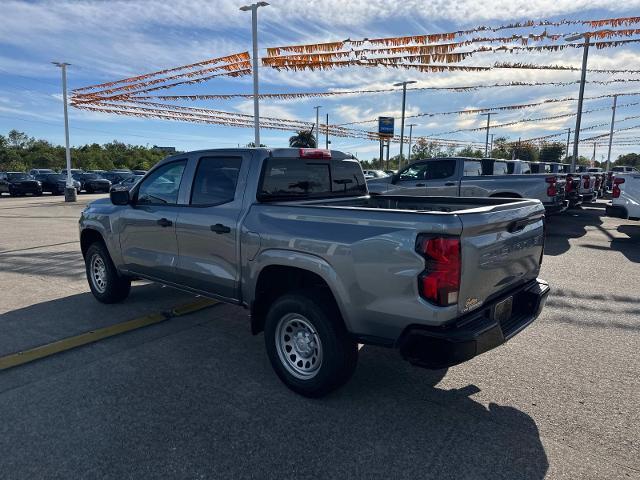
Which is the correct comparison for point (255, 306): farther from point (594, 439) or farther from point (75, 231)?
point (75, 231)

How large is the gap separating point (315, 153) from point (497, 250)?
2.03 metres

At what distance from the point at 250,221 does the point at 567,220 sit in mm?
13167

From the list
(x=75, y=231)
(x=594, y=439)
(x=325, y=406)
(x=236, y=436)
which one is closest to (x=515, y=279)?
(x=594, y=439)

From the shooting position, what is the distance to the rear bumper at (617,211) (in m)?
9.87

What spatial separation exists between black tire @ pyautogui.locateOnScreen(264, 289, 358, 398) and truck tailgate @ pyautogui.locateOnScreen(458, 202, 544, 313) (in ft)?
2.88

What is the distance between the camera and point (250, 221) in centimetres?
378

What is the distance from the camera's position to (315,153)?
441cm

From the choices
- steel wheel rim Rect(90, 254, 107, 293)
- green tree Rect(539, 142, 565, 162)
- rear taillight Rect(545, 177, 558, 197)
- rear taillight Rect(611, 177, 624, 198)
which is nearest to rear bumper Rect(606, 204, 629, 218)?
rear taillight Rect(611, 177, 624, 198)

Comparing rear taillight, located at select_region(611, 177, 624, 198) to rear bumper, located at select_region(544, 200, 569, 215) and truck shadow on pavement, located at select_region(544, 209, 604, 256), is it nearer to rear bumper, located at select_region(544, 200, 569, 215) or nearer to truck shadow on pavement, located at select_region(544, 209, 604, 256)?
rear bumper, located at select_region(544, 200, 569, 215)

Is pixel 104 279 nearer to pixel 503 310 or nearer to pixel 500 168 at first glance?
pixel 503 310

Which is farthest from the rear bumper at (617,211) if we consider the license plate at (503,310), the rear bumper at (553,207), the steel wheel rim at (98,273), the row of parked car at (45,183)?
the row of parked car at (45,183)

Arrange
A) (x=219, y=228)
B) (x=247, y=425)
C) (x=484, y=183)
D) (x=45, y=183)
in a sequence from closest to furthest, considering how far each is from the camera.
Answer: (x=247, y=425)
(x=219, y=228)
(x=484, y=183)
(x=45, y=183)

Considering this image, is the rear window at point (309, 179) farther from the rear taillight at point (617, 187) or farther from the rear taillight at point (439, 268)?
the rear taillight at point (617, 187)

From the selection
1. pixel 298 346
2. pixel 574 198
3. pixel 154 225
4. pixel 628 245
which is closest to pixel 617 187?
pixel 628 245
